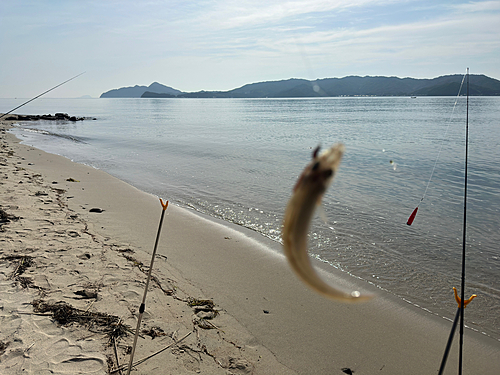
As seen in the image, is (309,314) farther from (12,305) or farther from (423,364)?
(12,305)

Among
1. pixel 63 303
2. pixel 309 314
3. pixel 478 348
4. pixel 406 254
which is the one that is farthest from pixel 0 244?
pixel 406 254

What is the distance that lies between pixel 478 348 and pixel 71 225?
8284 mm

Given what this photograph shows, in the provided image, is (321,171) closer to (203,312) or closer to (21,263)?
(203,312)

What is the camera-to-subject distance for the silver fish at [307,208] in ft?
2.26

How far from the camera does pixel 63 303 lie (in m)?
4.49

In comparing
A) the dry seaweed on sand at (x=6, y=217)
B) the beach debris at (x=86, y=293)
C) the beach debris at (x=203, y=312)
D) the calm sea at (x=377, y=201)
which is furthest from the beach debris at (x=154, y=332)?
the dry seaweed on sand at (x=6, y=217)

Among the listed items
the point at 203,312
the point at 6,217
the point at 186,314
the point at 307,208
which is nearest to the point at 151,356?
the point at 186,314

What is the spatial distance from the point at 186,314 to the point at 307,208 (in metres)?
4.69

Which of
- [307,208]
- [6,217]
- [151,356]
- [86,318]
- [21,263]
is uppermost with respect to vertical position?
[307,208]

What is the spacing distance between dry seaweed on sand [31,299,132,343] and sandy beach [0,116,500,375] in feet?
0.06

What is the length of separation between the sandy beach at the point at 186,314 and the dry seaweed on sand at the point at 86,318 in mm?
17

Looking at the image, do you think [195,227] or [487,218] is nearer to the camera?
[195,227]

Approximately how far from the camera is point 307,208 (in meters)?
0.74

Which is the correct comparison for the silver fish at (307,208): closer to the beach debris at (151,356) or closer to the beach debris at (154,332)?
the beach debris at (151,356)
